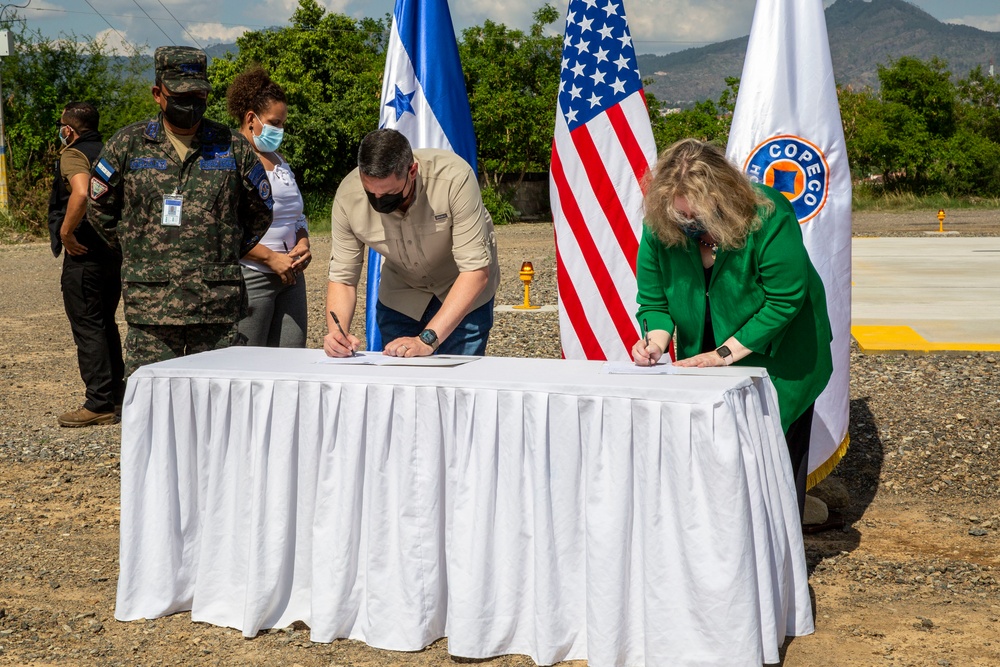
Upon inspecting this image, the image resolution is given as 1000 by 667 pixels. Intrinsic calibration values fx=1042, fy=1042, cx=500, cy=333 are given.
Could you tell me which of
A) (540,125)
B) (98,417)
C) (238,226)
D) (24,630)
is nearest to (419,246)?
(238,226)

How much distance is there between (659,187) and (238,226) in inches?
76.9

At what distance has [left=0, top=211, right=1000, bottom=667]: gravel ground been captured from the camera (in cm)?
351

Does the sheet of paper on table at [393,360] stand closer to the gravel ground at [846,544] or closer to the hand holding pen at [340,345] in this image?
the hand holding pen at [340,345]

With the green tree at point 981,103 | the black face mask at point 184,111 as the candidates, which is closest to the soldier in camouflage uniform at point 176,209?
the black face mask at point 184,111

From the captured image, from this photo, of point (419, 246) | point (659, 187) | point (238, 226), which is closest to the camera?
point (659, 187)

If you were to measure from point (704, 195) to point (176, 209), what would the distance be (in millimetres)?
2205

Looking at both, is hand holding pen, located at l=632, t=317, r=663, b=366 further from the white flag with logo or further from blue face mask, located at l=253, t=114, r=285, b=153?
blue face mask, located at l=253, t=114, r=285, b=153

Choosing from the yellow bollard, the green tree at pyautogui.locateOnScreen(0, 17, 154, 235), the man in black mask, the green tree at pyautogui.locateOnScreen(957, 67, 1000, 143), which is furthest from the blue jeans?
the green tree at pyautogui.locateOnScreen(957, 67, 1000, 143)

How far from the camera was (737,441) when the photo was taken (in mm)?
3043

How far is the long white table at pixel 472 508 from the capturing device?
311cm

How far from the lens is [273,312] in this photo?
518 centimetres

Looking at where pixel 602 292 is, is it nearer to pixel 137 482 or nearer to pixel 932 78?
pixel 137 482

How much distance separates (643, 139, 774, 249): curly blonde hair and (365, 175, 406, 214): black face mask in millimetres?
926

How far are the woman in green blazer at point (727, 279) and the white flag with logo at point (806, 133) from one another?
1063mm
